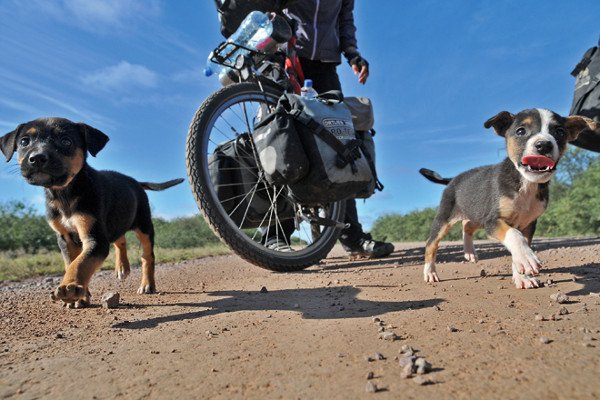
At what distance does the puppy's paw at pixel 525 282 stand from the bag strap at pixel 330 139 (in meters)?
1.50

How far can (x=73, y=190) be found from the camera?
12.2ft

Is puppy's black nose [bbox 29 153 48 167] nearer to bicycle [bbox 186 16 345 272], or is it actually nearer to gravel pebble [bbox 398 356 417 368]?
bicycle [bbox 186 16 345 272]

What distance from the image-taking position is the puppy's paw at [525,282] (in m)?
3.40

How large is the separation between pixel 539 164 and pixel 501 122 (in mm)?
643

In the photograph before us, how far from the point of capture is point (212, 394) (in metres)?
1.52

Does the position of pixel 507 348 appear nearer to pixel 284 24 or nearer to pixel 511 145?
pixel 511 145

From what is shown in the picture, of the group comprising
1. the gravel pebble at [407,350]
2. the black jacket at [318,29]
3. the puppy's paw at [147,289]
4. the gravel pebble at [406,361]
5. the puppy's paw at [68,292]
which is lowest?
the gravel pebble at [406,361]

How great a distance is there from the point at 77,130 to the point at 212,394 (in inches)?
124

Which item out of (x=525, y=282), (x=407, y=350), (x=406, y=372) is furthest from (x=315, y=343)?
(x=525, y=282)

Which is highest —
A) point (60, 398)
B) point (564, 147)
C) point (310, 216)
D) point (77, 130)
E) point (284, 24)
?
point (284, 24)

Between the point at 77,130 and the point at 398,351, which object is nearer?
the point at 398,351

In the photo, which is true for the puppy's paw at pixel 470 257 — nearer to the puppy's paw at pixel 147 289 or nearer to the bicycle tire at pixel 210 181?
the bicycle tire at pixel 210 181

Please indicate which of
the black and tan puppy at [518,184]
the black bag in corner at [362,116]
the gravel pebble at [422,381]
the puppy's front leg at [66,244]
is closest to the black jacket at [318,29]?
Result: the black bag in corner at [362,116]

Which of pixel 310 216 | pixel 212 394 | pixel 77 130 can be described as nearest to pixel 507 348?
pixel 212 394
